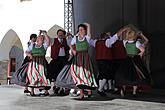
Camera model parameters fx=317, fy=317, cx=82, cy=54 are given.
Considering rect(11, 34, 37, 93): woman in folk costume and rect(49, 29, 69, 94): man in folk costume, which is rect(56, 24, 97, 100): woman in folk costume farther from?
rect(11, 34, 37, 93): woman in folk costume

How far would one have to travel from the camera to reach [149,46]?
7.82 m

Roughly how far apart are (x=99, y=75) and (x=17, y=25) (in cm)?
1181

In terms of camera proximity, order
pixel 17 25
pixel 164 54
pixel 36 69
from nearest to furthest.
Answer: pixel 36 69
pixel 164 54
pixel 17 25

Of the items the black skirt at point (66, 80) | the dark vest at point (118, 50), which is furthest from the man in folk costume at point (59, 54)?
the dark vest at point (118, 50)

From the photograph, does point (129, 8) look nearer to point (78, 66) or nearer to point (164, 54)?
point (164, 54)

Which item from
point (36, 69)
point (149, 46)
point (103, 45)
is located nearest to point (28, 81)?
point (36, 69)

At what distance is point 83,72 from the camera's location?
559cm

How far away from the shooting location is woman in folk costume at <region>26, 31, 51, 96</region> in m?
6.45

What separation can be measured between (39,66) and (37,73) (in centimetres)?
15

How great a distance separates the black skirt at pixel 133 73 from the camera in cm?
609

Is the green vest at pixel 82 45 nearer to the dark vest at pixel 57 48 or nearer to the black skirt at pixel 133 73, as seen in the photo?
the dark vest at pixel 57 48

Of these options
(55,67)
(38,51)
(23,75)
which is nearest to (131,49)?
(55,67)

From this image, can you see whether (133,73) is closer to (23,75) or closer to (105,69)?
(105,69)

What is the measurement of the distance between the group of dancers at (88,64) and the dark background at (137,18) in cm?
137
